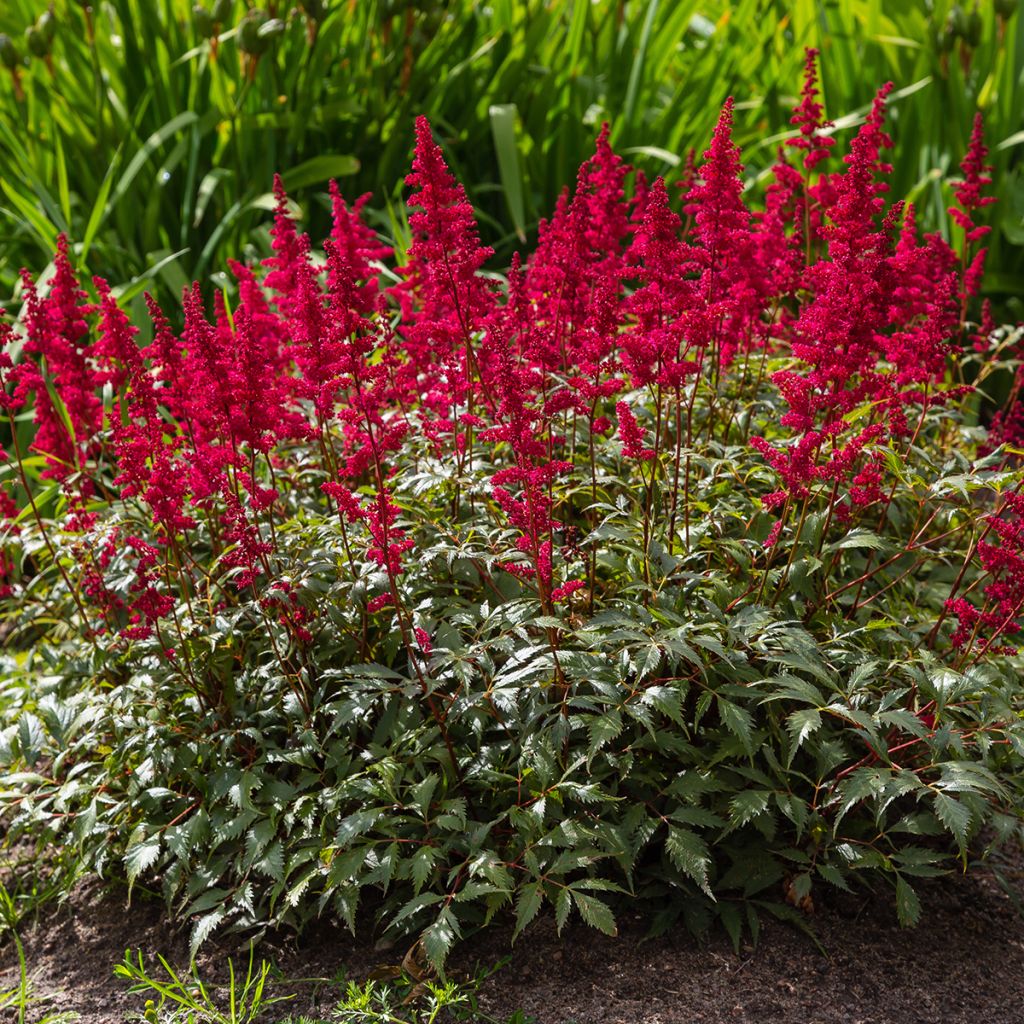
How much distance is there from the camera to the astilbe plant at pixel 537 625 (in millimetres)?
2734

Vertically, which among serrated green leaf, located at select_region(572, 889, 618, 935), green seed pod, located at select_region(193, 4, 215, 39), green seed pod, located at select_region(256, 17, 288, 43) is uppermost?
green seed pod, located at select_region(193, 4, 215, 39)

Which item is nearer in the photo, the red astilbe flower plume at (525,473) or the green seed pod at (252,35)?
the red astilbe flower plume at (525,473)

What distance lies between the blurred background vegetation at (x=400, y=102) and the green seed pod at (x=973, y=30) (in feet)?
0.05

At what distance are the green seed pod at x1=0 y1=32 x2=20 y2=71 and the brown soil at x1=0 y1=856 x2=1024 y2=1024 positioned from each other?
4.76 m

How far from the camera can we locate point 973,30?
6.50m

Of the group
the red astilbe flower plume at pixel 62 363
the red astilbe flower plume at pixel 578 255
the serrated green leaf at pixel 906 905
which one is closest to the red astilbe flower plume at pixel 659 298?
the red astilbe flower plume at pixel 578 255

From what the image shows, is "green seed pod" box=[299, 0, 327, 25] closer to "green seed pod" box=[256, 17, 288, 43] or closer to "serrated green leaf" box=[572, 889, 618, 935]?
"green seed pod" box=[256, 17, 288, 43]

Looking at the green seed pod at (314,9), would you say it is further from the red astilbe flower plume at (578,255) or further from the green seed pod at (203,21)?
the red astilbe flower plume at (578,255)

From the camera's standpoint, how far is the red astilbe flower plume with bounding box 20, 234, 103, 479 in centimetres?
354

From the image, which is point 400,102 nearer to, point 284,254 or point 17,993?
point 284,254

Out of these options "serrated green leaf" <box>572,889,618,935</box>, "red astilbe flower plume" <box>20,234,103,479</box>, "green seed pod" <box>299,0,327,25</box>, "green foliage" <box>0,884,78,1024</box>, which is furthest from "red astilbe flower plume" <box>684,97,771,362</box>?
"green seed pod" <box>299,0,327,25</box>

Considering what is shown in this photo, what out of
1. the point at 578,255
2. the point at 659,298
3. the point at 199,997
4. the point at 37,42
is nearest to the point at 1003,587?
the point at 659,298

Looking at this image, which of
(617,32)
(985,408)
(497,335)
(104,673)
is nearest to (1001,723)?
(497,335)

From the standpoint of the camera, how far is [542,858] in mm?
2805
